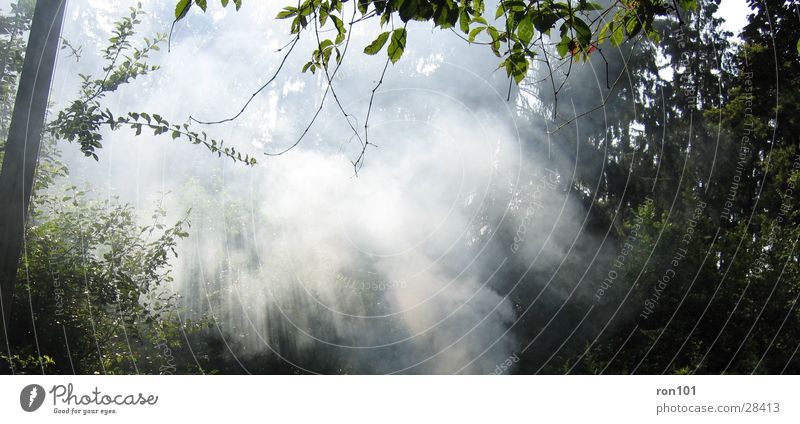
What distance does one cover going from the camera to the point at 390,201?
4586 millimetres

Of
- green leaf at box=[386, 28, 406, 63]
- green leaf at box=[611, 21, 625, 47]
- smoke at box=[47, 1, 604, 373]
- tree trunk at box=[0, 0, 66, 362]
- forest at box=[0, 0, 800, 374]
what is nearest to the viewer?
green leaf at box=[386, 28, 406, 63]

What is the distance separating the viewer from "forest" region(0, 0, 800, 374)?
2.90 metres

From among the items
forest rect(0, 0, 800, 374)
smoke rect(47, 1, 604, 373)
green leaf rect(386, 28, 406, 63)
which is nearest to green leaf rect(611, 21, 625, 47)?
green leaf rect(386, 28, 406, 63)

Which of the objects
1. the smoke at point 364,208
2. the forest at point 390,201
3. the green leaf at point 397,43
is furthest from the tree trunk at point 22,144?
the green leaf at point 397,43

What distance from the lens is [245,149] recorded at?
3.70 metres

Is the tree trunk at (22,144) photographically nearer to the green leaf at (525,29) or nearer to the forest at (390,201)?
the forest at (390,201)

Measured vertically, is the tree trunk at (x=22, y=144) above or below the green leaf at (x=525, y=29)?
below

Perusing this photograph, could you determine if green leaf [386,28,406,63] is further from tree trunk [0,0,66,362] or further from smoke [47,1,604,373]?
smoke [47,1,604,373]

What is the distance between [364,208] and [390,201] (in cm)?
22

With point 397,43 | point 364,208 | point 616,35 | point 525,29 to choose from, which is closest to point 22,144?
point 397,43

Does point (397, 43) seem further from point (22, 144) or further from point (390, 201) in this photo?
point (390, 201)

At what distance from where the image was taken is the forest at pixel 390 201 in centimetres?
290

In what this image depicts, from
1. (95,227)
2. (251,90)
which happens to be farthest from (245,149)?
(95,227)

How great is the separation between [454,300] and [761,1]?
123 inches
